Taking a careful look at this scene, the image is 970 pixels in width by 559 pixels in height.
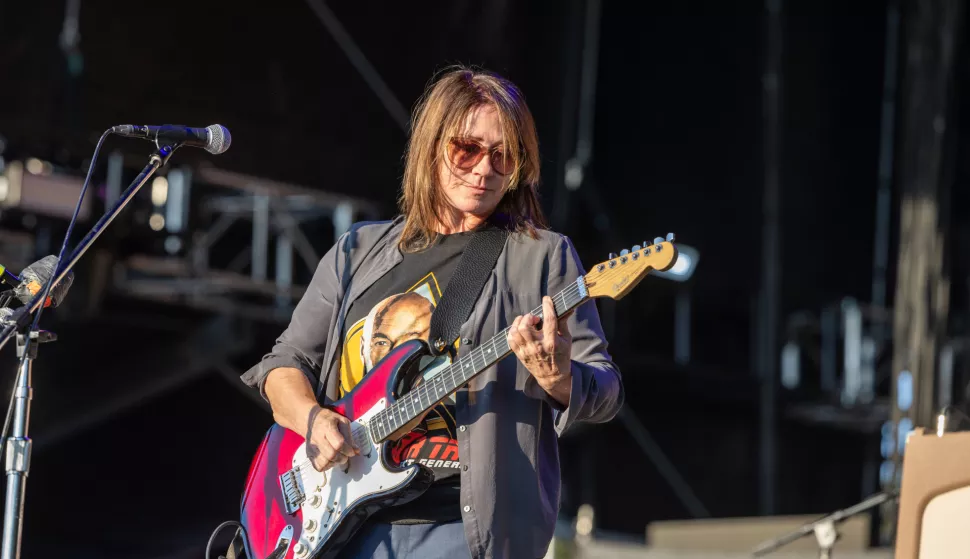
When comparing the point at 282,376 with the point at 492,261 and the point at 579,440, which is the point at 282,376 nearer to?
the point at 492,261

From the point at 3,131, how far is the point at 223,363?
192 cm

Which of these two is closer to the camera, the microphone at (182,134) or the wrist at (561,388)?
the wrist at (561,388)

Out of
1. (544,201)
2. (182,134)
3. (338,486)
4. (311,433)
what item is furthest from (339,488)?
(544,201)

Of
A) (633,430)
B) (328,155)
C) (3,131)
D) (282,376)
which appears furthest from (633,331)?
(282,376)

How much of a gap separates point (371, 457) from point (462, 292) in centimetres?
31

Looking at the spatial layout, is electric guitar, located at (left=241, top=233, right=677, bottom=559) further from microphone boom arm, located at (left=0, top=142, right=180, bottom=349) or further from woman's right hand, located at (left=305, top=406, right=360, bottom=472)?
microphone boom arm, located at (left=0, top=142, right=180, bottom=349)

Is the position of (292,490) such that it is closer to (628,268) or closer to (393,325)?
(393,325)

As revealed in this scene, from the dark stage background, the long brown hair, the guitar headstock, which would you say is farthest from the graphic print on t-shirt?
the dark stage background

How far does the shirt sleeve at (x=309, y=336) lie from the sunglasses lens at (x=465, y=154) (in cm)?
31

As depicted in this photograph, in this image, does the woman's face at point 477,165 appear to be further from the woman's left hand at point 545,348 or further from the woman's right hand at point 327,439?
the woman's right hand at point 327,439

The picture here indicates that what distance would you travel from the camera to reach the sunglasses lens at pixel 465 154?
79.3 inches

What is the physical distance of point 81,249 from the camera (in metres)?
1.97

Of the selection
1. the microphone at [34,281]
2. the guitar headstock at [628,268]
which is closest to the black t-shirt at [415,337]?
the guitar headstock at [628,268]

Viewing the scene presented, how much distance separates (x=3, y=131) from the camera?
436 cm
